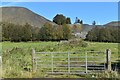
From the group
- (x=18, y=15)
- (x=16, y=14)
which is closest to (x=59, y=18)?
(x=16, y=14)

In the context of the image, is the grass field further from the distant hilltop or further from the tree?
the tree

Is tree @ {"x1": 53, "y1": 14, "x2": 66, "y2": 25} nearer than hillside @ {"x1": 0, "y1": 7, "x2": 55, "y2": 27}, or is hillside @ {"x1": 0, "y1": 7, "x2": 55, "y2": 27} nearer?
hillside @ {"x1": 0, "y1": 7, "x2": 55, "y2": 27}

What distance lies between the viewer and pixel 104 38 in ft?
→ 30.7

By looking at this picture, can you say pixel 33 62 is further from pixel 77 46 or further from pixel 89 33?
pixel 77 46

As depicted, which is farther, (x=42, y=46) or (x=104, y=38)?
(x=42, y=46)

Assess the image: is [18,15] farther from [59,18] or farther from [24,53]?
Answer: [59,18]

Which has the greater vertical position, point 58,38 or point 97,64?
point 58,38

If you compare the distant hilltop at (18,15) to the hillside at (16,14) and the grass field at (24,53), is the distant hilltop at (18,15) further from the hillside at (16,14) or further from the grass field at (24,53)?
the grass field at (24,53)

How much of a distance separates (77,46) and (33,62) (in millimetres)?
7160

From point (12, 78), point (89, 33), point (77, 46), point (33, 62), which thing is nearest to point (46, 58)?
point (33, 62)

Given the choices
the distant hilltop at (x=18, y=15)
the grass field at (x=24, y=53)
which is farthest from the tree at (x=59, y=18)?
the grass field at (x=24, y=53)

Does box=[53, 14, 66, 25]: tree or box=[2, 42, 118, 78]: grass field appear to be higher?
box=[53, 14, 66, 25]: tree

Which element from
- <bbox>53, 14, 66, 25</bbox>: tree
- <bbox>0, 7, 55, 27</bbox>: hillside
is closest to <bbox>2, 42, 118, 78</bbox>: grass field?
<bbox>0, 7, 55, 27</bbox>: hillside

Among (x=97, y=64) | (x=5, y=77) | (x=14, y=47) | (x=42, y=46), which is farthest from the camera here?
(x=42, y=46)
